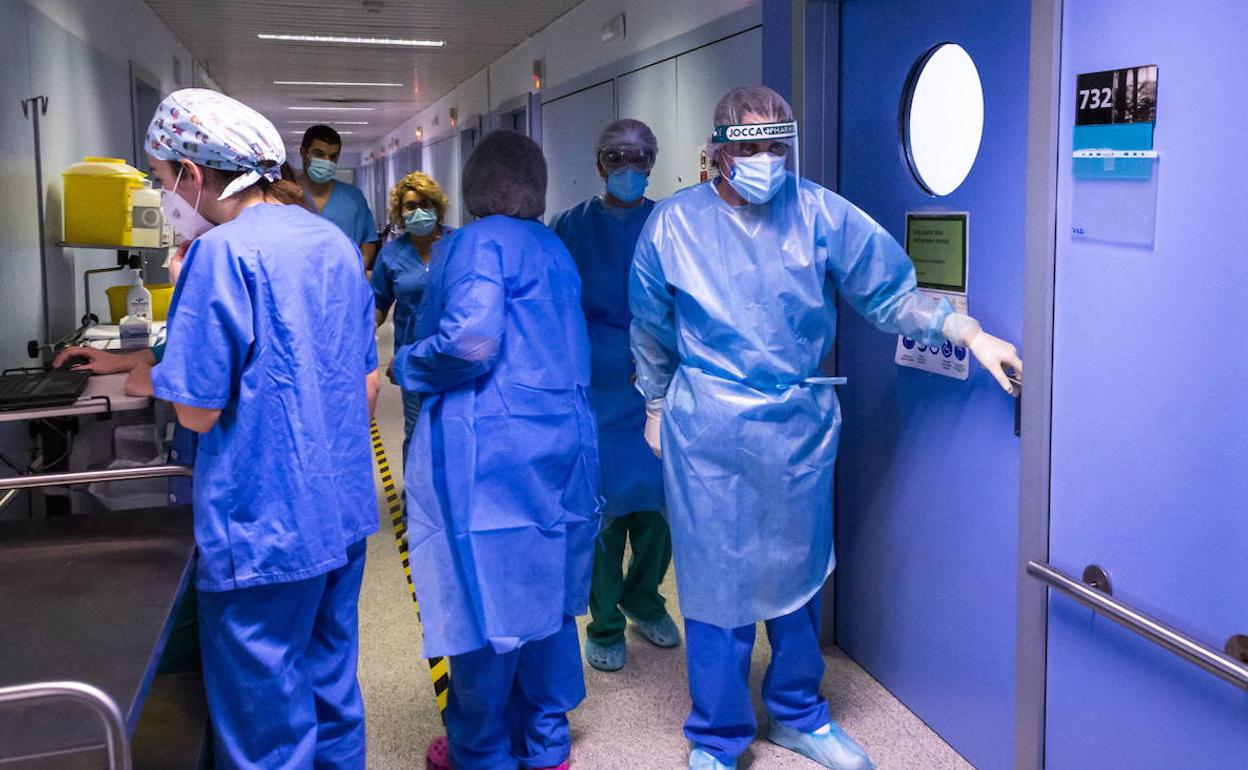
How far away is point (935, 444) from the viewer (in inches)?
98.6

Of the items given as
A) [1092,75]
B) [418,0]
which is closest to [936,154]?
[1092,75]

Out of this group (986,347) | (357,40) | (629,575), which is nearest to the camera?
(986,347)

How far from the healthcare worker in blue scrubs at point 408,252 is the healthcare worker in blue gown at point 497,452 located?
1.59 m

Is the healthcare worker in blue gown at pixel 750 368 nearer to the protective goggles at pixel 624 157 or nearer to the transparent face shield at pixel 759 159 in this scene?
the transparent face shield at pixel 759 159

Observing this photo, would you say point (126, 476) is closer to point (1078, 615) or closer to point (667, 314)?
point (667, 314)

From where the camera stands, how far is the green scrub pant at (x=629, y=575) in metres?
3.06

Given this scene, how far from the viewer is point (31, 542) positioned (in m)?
1.92

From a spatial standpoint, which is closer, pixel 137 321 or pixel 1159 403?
pixel 1159 403

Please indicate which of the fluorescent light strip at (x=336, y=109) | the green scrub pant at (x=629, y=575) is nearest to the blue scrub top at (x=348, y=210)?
the green scrub pant at (x=629, y=575)

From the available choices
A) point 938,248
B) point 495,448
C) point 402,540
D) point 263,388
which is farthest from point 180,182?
point 402,540

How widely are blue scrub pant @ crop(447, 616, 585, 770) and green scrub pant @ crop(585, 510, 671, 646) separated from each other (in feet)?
1.83

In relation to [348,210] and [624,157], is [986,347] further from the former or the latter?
[348,210]

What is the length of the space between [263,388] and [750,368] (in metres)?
1.00

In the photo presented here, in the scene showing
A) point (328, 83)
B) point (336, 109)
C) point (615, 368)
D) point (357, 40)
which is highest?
point (336, 109)
